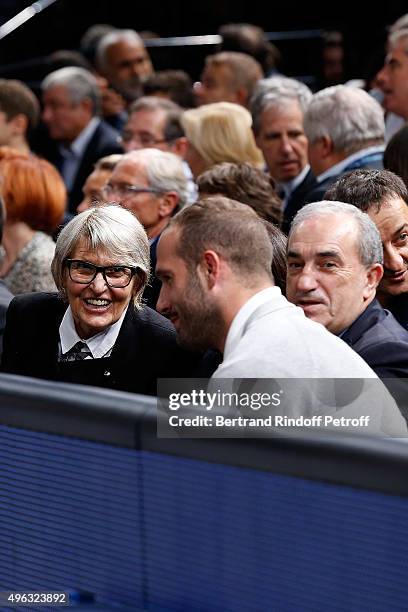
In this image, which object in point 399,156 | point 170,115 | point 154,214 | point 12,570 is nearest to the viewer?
point 12,570

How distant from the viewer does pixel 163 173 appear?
18.5ft

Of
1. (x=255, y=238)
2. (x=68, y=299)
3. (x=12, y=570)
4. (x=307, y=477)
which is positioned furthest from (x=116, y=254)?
(x=307, y=477)

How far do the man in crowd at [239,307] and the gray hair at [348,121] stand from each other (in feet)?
8.18

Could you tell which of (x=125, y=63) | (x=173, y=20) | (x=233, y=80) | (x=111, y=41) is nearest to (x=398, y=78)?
(x=233, y=80)

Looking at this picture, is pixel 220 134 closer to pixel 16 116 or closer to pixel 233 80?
pixel 233 80

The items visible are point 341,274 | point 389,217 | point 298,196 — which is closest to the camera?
point 341,274

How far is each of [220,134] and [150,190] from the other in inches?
41.2

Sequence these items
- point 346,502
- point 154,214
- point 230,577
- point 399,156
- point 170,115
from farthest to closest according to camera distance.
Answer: point 170,115, point 154,214, point 399,156, point 230,577, point 346,502

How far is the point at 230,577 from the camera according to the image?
2463mm

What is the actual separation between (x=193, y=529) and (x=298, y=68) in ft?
34.6

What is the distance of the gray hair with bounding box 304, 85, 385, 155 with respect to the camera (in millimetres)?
5676

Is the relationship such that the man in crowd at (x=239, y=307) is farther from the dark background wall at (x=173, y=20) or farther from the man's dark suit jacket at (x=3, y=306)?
the dark background wall at (x=173, y=20)

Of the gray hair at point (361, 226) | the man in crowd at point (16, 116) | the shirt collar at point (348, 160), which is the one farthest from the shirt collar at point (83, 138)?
the gray hair at point (361, 226)

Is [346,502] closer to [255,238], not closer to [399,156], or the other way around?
[255,238]
